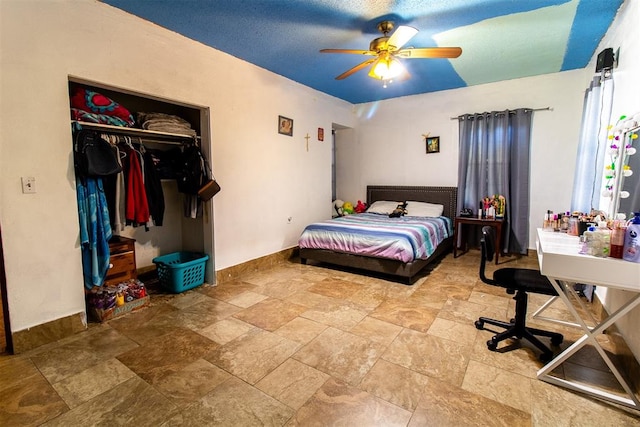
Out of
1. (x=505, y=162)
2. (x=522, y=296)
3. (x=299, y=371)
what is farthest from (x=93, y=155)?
(x=505, y=162)

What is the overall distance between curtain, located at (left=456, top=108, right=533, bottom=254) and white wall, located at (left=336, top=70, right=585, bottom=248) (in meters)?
0.14

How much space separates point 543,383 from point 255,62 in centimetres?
378

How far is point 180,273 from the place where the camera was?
3.07 meters

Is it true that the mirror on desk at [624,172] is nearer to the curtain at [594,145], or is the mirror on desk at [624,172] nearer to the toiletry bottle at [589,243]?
the curtain at [594,145]

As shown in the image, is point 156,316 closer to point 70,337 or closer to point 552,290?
point 70,337

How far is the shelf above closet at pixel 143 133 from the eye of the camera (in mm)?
2428

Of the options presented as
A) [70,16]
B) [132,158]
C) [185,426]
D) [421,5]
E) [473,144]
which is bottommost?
[185,426]

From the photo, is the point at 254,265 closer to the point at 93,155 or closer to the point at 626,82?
the point at 93,155

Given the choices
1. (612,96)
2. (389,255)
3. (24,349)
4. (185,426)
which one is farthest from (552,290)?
(24,349)

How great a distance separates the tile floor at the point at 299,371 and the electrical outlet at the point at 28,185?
1.08m

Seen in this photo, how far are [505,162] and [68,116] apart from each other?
→ 4.82m

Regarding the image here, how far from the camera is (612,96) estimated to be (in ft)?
8.27

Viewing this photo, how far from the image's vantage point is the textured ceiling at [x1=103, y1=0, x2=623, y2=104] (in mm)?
2355

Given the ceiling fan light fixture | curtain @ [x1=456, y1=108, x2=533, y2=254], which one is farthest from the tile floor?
the ceiling fan light fixture
